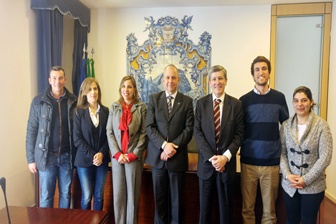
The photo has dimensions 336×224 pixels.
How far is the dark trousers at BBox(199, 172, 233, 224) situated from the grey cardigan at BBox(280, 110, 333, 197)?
430 mm

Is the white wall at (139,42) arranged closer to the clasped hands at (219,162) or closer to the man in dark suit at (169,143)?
the man in dark suit at (169,143)

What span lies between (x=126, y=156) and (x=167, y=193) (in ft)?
1.58

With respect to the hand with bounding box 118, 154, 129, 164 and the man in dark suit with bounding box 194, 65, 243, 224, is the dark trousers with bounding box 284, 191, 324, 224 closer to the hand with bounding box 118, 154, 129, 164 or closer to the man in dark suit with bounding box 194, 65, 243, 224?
the man in dark suit with bounding box 194, 65, 243, 224

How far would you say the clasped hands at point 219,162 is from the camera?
75.8 inches

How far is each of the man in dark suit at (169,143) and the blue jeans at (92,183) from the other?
451 millimetres

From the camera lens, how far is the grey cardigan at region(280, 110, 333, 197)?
176cm

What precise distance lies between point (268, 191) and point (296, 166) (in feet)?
1.17

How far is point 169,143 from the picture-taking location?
6.74ft

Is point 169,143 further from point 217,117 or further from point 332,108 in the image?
point 332,108

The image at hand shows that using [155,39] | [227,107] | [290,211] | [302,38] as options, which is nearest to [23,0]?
[155,39]

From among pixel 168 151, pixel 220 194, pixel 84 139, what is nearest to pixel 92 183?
pixel 84 139

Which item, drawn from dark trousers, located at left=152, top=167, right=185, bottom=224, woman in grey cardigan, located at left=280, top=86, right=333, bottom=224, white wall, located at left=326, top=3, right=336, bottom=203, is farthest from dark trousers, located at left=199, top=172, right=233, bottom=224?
white wall, located at left=326, top=3, right=336, bottom=203

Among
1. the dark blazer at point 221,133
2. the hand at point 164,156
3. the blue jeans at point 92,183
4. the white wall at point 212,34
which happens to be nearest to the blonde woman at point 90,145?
the blue jeans at point 92,183

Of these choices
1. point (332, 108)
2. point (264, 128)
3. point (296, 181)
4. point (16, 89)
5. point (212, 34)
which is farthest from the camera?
point (212, 34)
